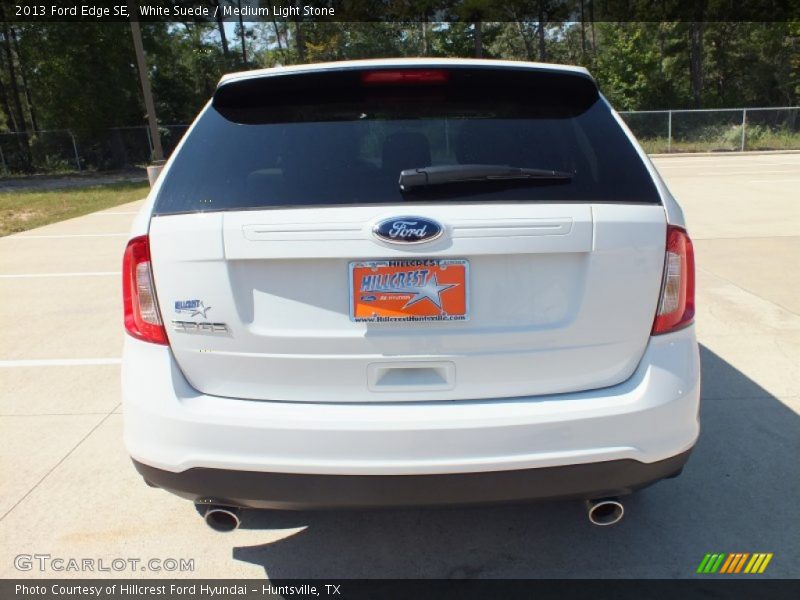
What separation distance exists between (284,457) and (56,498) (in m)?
1.65

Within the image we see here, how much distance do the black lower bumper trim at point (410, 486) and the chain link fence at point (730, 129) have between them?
2678 cm

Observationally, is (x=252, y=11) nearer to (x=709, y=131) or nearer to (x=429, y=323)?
(x=709, y=131)

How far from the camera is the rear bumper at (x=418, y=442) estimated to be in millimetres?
1877

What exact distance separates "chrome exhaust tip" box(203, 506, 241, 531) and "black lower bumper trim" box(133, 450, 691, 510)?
0.45ft

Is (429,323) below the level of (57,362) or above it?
above

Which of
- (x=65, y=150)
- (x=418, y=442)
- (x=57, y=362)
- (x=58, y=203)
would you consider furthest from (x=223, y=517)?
(x=65, y=150)

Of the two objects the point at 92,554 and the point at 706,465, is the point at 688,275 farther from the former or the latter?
the point at 92,554

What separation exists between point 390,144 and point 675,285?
3.44ft

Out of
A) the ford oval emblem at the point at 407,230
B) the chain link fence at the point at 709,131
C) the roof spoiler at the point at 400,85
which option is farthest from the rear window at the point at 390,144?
the chain link fence at the point at 709,131

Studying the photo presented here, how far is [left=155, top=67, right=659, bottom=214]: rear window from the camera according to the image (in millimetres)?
1977

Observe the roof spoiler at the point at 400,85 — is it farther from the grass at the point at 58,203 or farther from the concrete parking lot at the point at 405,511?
the grass at the point at 58,203

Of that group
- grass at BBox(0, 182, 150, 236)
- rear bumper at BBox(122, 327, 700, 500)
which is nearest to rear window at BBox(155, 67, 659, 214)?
rear bumper at BBox(122, 327, 700, 500)

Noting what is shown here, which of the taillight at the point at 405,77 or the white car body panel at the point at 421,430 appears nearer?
the white car body panel at the point at 421,430

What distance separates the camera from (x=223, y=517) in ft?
6.97
